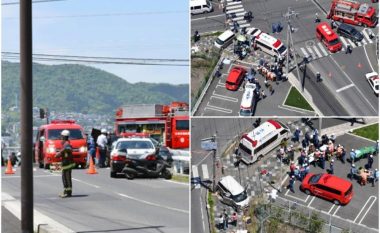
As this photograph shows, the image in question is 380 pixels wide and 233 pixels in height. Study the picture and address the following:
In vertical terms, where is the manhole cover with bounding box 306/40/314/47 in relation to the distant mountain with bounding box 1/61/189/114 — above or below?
below

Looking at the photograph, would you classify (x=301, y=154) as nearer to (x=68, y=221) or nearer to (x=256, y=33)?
(x=256, y=33)

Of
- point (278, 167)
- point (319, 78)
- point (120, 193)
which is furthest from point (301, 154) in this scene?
point (120, 193)

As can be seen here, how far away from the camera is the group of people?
20.6 feet

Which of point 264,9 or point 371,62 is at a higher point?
point 264,9

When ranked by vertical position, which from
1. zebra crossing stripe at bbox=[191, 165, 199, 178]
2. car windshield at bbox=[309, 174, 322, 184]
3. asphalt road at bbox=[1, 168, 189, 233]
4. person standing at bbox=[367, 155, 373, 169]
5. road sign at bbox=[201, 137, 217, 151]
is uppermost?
road sign at bbox=[201, 137, 217, 151]

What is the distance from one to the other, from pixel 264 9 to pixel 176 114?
23610mm

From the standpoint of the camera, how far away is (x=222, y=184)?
248 inches

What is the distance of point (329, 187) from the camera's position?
19.6 ft

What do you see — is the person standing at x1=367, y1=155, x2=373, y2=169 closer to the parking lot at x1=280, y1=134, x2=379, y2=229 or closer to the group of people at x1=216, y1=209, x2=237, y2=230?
the parking lot at x1=280, y1=134, x2=379, y2=229

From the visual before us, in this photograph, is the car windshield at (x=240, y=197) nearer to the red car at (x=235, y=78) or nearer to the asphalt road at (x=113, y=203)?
the red car at (x=235, y=78)

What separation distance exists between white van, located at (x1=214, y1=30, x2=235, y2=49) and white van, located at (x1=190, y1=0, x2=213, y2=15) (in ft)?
A: 0.89

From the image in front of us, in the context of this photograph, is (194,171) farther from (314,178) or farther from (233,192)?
(314,178)

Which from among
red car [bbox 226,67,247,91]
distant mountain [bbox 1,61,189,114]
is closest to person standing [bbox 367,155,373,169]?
red car [bbox 226,67,247,91]

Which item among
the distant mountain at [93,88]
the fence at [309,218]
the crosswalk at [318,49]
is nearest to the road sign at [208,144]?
the fence at [309,218]
